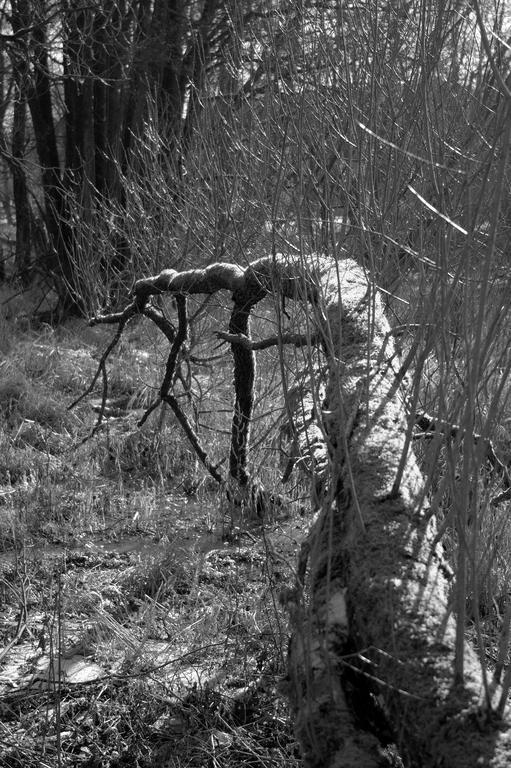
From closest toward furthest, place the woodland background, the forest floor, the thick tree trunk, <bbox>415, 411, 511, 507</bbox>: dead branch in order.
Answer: the thick tree trunk → <bbox>415, 411, 511, 507</bbox>: dead branch → the woodland background → the forest floor

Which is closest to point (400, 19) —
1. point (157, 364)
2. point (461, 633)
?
point (461, 633)

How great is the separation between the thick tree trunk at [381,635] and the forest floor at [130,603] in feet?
0.68

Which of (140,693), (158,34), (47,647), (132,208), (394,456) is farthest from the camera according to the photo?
(158,34)

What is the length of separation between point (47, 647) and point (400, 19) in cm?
304

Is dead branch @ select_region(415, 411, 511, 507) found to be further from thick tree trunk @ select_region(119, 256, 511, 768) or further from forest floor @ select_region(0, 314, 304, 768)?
forest floor @ select_region(0, 314, 304, 768)

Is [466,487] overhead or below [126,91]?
below

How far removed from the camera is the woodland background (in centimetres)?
191

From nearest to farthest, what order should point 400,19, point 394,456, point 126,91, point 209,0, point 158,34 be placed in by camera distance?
point 394,456, point 400,19, point 158,34, point 209,0, point 126,91

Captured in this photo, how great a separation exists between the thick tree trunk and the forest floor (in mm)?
207

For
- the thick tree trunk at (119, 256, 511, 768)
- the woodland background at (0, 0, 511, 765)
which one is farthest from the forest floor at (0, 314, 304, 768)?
the thick tree trunk at (119, 256, 511, 768)

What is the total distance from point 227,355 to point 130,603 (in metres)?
2.43

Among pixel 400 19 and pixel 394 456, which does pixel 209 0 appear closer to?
pixel 400 19

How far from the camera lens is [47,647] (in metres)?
3.08

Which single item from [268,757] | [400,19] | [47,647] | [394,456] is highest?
[400,19]
